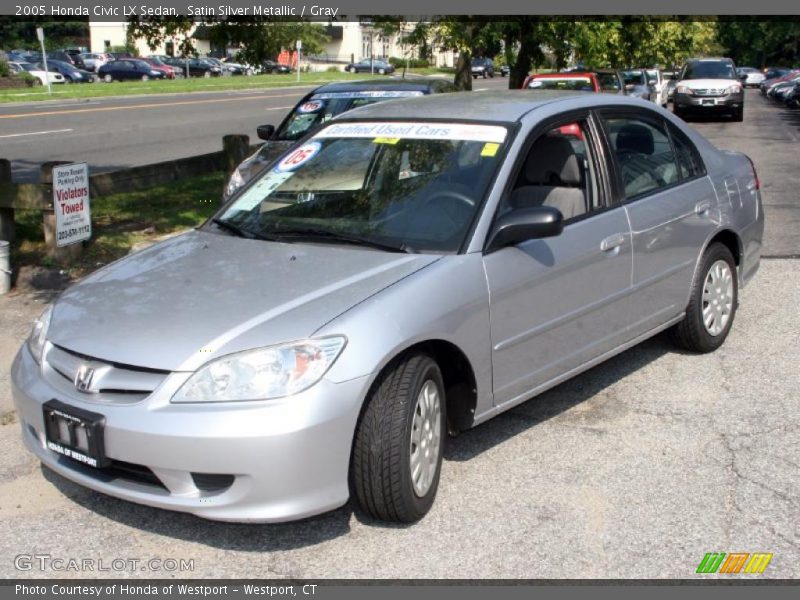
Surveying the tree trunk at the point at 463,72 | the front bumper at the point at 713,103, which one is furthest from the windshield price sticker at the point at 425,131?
the front bumper at the point at 713,103

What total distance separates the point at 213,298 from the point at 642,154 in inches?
110

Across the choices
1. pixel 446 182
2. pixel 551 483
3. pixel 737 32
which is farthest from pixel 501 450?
pixel 737 32

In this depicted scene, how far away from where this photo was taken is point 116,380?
142 inches

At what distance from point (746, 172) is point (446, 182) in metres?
2.85

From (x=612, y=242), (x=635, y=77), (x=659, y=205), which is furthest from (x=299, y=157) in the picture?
(x=635, y=77)

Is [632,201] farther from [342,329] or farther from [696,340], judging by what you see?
[342,329]

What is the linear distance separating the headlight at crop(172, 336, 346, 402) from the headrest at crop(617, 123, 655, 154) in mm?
2532

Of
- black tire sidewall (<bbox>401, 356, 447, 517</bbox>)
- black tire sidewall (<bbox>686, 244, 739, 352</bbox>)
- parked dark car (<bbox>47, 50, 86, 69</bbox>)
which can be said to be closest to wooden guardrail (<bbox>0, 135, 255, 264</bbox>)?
black tire sidewall (<bbox>401, 356, 447, 517</bbox>)

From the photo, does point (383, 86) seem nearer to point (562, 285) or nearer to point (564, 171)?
point (564, 171)

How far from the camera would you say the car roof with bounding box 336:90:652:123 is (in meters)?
4.84

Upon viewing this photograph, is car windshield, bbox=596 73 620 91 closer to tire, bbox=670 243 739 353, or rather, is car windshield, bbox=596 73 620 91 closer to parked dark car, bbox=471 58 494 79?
tire, bbox=670 243 739 353

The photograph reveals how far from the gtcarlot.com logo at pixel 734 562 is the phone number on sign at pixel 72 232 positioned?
593cm

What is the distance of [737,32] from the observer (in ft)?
304

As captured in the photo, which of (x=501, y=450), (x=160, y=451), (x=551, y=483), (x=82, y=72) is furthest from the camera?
(x=82, y=72)
